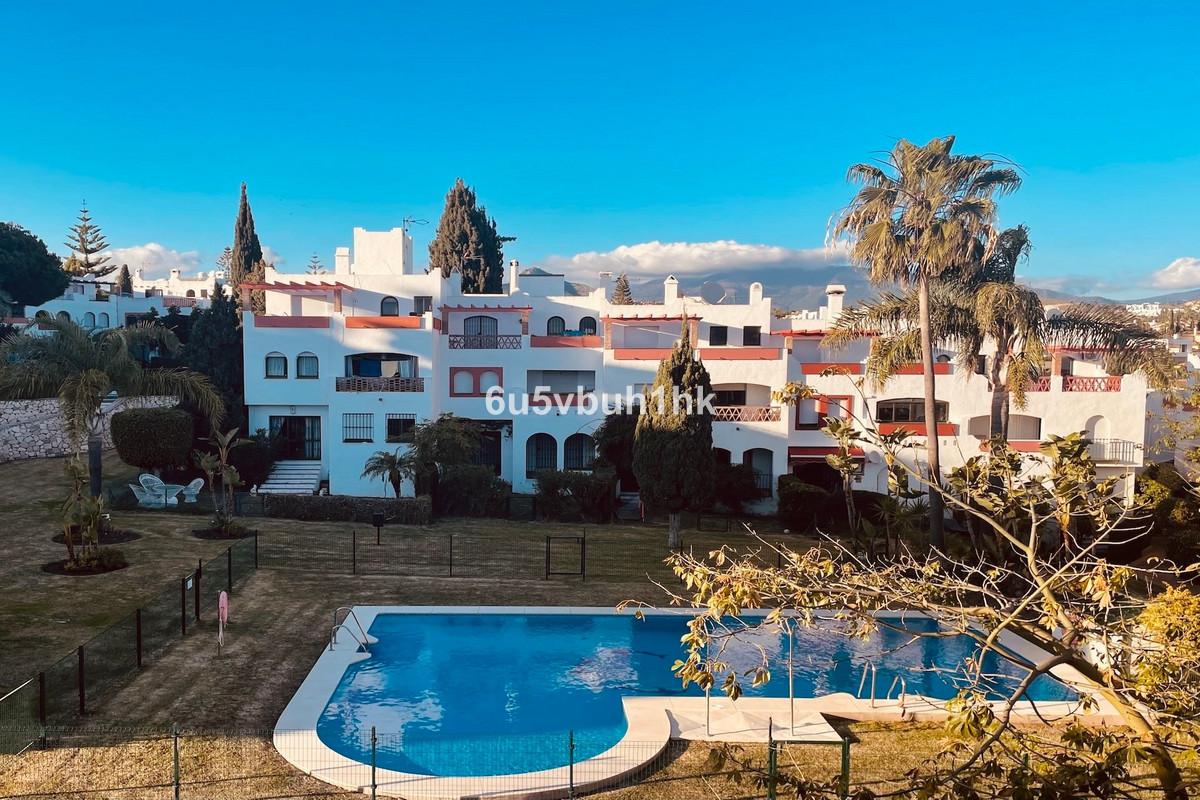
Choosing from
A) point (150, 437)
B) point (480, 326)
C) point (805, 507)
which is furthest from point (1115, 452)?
point (150, 437)

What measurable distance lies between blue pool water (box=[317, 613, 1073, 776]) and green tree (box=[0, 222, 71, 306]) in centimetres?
4470

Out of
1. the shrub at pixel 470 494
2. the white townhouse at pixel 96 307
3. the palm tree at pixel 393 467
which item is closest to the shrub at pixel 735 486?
the shrub at pixel 470 494

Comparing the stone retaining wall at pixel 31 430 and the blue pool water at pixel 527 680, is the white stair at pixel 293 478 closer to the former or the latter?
the stone retaining wall at pixel 31 430

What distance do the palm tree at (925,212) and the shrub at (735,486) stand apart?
1086 cm

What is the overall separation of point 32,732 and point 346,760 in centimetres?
402

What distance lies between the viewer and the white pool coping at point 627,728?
10750 millimetres

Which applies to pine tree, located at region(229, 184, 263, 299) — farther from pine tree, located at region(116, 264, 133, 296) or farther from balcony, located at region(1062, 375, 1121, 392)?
balcony, located at region(1062, 375, 1121, 392)

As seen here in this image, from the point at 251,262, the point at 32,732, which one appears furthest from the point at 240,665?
the point at 251,262

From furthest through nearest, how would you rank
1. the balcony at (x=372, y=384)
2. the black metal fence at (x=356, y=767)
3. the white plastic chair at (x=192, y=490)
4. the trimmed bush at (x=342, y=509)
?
the balcony at (x=372, y=384) < the white plastic chair at (x=192, y=490) < the trimmed bush at (x=342, y=509) < the black metal fence at (x=356, y=767)

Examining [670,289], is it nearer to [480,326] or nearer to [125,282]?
[480,326]

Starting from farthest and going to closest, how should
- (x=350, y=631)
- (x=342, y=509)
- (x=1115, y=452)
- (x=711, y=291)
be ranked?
(x=711, y=291), (x=1115, y=452), (x=342, y=509), (x=350, y=631)

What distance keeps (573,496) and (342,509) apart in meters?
7.80

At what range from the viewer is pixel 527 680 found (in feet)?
52.5

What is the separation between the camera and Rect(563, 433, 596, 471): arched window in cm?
3534
